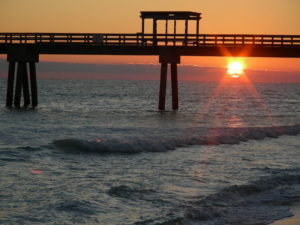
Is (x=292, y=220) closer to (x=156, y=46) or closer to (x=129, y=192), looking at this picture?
(x=129, y=192)

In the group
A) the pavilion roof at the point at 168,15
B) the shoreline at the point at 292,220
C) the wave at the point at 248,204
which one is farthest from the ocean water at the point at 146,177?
the pavilion roof at the point at 168,15

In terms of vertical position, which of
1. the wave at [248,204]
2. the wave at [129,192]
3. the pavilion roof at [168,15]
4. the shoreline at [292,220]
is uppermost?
the pavilion roof at [168,15]

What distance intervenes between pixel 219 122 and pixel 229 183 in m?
22.6

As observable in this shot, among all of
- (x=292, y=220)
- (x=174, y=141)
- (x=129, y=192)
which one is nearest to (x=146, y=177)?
(x=129, y=192)

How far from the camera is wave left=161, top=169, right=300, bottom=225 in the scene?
1411cm

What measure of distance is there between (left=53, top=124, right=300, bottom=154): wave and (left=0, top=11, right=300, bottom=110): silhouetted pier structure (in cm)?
501

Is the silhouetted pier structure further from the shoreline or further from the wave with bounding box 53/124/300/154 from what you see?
the shoreline

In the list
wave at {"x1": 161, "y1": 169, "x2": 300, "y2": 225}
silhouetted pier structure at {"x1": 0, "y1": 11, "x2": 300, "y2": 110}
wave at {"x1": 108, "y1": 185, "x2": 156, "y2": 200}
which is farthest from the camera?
silhouetted pier structure at {"x1": 0, "y1": 11, "x2": 300, "y2": 110}

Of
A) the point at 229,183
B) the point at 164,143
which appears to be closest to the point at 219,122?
the point at 164,143

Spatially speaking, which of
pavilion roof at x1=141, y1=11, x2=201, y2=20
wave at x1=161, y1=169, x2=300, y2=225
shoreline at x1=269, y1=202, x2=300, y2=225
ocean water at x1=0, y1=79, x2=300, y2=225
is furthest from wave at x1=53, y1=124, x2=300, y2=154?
shoreline at x1=269, y1=202, x2=300, y2=225

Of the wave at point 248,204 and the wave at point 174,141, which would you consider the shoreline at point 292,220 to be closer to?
the wave at point 248,204

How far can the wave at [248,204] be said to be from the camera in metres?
14.1

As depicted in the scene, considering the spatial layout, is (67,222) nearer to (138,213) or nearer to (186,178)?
(138,213)

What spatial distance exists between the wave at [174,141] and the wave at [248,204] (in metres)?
7.26
